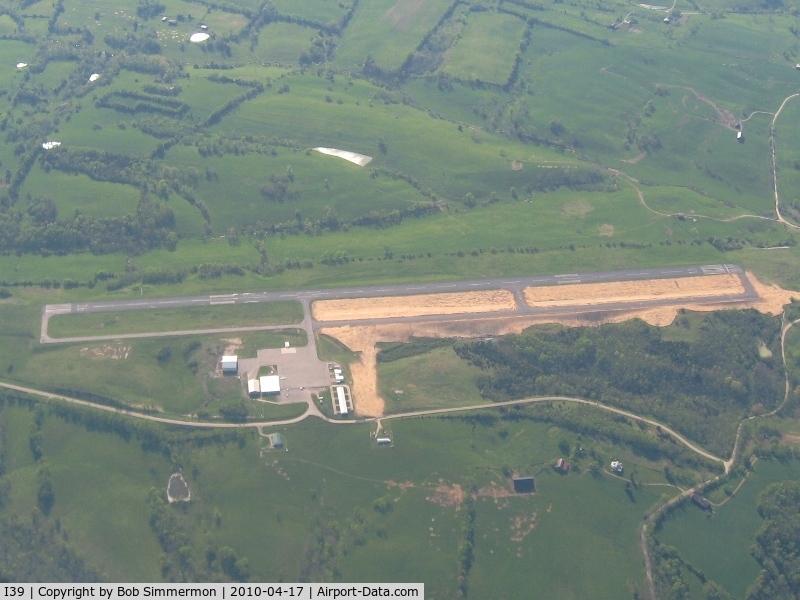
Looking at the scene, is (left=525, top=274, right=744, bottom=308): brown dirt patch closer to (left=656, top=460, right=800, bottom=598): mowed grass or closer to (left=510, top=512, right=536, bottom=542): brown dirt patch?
(left=656, top=460, right=800, bottom=598): mowed grass

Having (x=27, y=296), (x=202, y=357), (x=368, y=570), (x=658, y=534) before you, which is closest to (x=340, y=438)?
(x=368, y=570)

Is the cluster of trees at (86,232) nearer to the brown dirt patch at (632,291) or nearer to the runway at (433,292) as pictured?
the runway at (433,292)

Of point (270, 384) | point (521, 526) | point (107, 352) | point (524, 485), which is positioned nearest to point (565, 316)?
point (524, 485)

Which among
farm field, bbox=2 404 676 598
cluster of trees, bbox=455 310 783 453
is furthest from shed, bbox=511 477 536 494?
cluster of trees, bbox=455 310 783 453

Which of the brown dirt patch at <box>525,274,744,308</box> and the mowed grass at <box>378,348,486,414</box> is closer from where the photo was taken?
the mowed grass at <box>378,348,486,414</box>

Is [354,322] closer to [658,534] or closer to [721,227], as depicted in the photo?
[658,534]

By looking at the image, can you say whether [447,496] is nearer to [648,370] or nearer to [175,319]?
[648,370]
